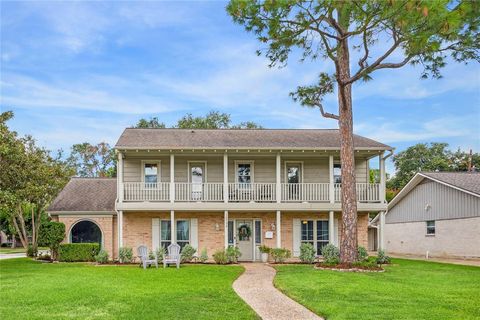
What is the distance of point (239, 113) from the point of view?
41.6m

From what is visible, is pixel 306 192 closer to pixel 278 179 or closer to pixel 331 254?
pixel 278 179

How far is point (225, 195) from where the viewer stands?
794 inches

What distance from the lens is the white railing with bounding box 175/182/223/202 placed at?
20656 mm

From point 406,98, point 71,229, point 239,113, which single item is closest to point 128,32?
point 71,229

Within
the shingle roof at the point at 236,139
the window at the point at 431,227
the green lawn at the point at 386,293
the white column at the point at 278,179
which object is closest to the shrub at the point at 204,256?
the white column at the point at 278,179

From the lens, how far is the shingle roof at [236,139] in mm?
20062

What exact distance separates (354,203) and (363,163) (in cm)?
570

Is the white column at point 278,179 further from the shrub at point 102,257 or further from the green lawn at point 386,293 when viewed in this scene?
the shrub at point 102,257

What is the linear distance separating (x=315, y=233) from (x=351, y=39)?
8483 mm

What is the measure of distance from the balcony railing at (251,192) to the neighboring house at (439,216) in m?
5.89

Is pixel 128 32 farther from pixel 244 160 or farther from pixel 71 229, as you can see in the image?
pixel 71 229

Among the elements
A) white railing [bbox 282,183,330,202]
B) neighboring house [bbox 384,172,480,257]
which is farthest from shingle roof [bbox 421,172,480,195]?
white railing [bbox 282,183,330,202]

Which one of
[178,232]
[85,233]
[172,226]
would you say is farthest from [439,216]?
[85,233]

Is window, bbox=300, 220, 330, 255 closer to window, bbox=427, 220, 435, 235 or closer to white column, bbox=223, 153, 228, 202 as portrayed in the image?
white column, bbox=223, 153, 228, 202
